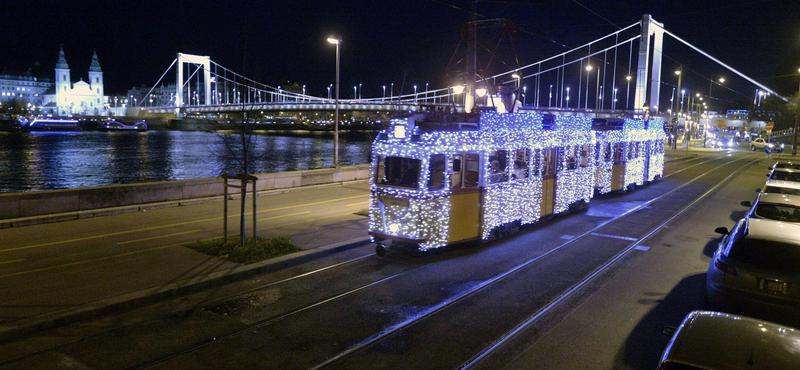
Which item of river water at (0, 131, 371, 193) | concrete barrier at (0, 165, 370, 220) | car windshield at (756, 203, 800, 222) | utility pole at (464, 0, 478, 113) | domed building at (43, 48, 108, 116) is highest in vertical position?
domed building at (43, 48, 108, 116)

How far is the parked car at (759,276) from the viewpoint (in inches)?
268

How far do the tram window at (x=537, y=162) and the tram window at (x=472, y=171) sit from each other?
2834 mm

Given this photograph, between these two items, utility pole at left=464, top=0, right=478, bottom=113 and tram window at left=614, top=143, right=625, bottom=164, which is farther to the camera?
tram window at left=614, top=143, right=625, bottom=164

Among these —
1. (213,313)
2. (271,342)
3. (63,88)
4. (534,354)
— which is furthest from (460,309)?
(63,88)

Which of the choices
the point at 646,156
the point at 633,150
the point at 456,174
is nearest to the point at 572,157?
the point at 456,174

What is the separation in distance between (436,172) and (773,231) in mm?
5635

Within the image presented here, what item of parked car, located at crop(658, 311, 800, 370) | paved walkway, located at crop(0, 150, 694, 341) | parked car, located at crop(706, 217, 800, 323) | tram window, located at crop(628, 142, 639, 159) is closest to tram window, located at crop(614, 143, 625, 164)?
tram window, located at crop(628, 142, 639, 159)

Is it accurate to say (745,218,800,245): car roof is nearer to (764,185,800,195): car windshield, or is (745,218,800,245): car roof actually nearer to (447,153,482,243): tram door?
(447,153,482,243): tram door

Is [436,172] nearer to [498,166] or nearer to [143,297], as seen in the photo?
[498,166]

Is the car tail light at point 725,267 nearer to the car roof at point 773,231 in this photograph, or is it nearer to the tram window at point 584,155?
the car roof at point 773,231

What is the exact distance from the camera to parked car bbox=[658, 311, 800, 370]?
154 inches

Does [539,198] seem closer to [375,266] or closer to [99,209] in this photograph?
[375,266]

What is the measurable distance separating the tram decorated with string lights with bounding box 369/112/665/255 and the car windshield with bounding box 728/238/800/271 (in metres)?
5.18

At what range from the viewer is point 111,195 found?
1529 centimetres
